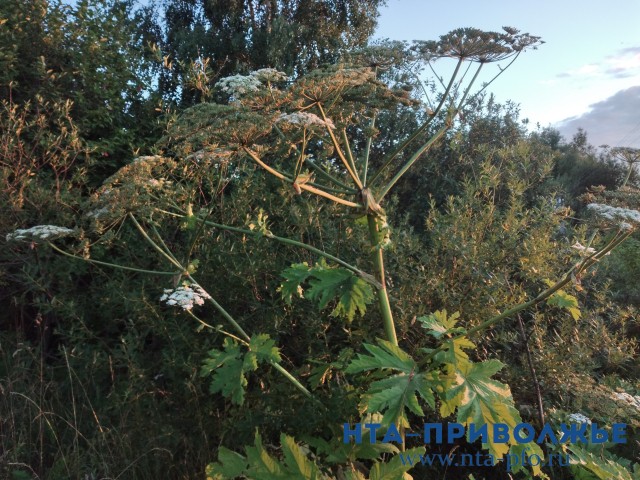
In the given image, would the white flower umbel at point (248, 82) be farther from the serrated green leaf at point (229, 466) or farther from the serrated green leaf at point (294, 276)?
the serrated green leaf at point (229, 466)

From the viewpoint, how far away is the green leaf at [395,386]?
2.33 meters

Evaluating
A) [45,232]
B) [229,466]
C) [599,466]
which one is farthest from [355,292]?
[45,232]

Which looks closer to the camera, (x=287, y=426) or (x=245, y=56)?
(x=287, y=426)

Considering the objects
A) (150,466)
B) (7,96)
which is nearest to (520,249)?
(150,466)

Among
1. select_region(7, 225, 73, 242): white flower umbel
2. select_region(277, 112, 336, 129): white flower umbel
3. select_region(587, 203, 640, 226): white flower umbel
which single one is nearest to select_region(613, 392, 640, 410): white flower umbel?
select_region(587, 203, 640, 226): white flower umbel

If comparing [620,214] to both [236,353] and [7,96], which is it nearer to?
[236,353]

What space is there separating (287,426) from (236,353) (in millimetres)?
727

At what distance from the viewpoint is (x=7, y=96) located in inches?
241

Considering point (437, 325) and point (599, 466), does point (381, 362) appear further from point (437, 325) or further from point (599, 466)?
point (599, 466)

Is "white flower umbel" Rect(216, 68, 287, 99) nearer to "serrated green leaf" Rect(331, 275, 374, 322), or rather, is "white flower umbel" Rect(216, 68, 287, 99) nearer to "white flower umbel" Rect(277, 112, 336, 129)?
"white flower umbel" Rect(277, 112, 336, 129)

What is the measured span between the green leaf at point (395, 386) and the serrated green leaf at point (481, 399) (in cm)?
11

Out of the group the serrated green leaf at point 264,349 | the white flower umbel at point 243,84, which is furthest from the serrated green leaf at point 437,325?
the white flower umbel at point 243,84

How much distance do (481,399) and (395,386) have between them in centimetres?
40

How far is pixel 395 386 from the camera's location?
94.9 inches
